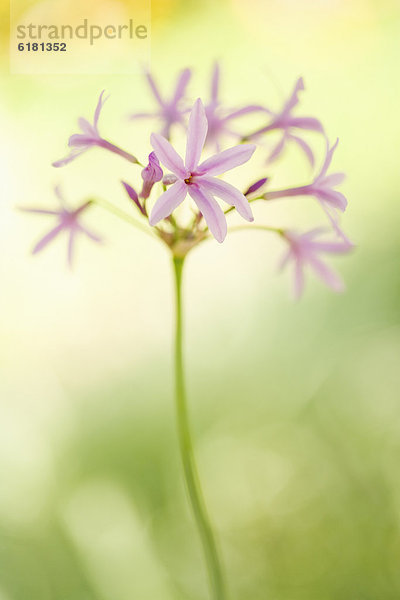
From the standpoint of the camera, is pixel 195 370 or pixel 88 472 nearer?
pixel 88 472

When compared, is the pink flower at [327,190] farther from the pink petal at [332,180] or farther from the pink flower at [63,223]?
the pink flower at [63,223]

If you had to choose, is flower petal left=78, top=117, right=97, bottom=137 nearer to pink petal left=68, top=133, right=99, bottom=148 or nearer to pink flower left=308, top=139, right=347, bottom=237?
pink petal left=68, top=133, right=99, bottom=148

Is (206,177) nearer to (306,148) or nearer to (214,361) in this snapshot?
(306,148)

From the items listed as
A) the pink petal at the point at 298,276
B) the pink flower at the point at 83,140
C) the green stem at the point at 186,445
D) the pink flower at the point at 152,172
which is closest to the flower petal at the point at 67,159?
the pink flower at the point at 83,140

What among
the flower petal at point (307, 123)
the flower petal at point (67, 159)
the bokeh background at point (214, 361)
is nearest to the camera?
the flower petal at point (67, 159)

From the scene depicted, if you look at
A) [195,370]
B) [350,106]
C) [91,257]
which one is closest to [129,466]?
[195,370]

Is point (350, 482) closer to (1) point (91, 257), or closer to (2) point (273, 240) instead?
(2) point (273, 240)
